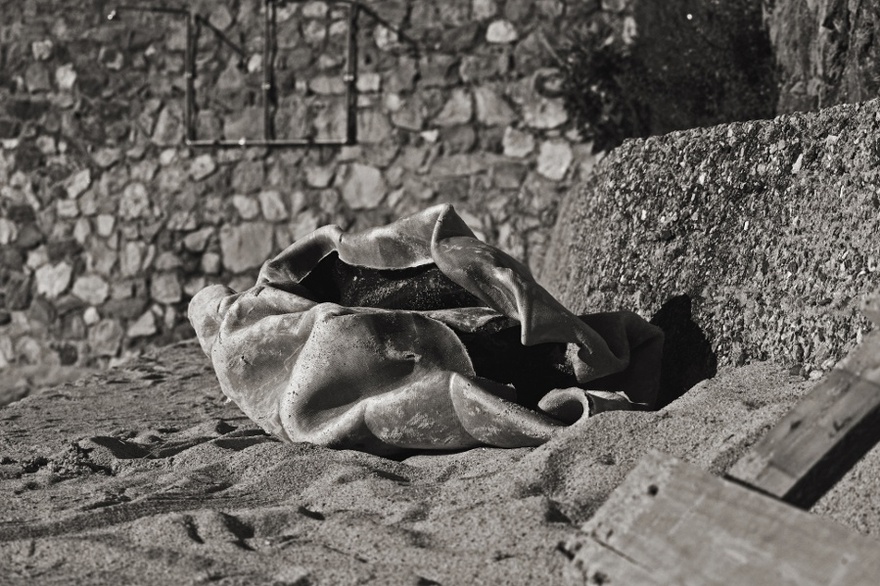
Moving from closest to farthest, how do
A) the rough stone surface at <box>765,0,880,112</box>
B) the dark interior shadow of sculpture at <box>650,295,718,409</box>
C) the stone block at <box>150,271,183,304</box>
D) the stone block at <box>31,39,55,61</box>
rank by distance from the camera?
the dark interior shadow of sculpture at <box>650,295,718,409</box>, the rough stone surface at <box>765,0,880,112</box>, the stone block at <box>150,271,183,304</box>, the stone block at <box>31,39,55,61</box>

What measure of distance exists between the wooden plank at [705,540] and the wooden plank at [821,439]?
0.16 feet

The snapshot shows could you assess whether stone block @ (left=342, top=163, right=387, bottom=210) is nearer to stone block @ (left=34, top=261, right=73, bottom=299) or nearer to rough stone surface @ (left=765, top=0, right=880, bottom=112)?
stone block @ (left=34, top=261, right=73, bottom=299)

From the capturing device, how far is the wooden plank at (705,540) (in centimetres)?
142

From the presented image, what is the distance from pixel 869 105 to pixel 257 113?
573 cm

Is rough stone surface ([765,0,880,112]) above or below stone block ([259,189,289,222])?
above

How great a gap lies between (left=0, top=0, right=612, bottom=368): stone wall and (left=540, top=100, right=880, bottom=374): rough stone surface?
3.67 meters

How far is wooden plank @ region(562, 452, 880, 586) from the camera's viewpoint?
1419mm

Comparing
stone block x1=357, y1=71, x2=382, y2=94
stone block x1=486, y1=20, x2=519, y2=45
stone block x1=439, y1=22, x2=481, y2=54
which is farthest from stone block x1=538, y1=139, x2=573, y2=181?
stone block x1=357, y1=71, x2=382, y2=94

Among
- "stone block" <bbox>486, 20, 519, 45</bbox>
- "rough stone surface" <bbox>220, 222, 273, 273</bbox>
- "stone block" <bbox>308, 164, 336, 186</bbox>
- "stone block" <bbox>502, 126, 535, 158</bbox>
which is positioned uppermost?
"stone block" <bbox>486, 20, 519, 45</bbox>

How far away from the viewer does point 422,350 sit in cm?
272

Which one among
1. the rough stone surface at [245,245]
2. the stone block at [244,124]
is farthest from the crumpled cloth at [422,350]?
the stone block at [244,124]

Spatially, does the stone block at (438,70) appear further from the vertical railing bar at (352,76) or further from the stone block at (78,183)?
the stone block at (78,183)

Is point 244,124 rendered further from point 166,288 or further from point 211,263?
point 166,288

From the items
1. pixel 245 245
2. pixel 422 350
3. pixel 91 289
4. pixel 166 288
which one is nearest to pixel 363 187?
pixel 245 245
